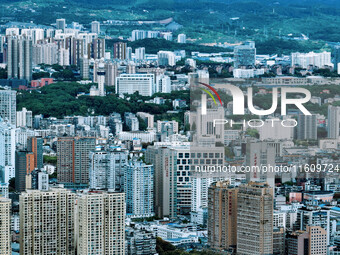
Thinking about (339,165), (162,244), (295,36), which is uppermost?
(295,36)

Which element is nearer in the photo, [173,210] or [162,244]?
[162,244]

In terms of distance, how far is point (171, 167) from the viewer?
12.9 metres

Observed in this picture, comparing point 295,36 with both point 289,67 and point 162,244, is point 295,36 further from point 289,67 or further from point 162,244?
point 162,244

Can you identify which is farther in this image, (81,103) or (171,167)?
(81,103)

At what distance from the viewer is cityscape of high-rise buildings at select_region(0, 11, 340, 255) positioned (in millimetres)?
8352

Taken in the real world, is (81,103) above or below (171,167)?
above

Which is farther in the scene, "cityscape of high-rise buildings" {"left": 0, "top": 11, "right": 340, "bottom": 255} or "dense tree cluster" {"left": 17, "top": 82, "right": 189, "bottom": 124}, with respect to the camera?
"dense tree cluster" {"left": 17, "top": 82, "right": 189, "bottom": 124}

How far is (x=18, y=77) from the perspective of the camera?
22.3 metres

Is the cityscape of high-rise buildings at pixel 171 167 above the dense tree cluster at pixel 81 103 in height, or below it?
below

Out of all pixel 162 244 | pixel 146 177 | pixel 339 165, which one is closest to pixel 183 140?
pixel 146 177

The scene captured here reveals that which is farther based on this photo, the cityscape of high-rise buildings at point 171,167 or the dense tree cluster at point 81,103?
the dense tree cluster at point 81,103

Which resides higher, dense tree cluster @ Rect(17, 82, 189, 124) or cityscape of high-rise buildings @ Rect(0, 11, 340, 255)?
dense tree cluster @ Rect(17, 82, 189, 124)

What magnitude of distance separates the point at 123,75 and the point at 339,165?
43.3ft

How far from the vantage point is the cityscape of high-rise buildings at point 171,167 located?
835 cm
